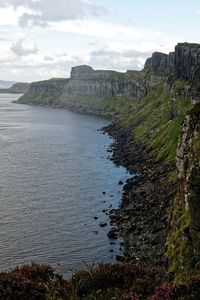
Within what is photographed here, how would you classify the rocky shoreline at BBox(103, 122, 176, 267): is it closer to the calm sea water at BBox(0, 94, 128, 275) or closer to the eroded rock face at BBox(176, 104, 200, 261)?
the calm sea water at BBox(0, 94, 128, 275)

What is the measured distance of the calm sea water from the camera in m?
69.1

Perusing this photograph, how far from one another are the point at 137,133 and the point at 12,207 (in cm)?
9479

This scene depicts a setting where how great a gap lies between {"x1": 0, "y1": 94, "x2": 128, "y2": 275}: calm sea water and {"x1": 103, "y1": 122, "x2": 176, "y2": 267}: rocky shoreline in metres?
2.86

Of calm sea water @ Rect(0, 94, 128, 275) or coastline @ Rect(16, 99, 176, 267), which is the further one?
calm sea water @ Rect(0, 94, 128, 275)

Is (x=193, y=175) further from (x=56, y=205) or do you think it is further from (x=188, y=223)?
(x=56, y=205)

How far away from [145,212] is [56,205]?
18.5m

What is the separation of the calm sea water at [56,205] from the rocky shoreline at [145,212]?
2862 millimetres

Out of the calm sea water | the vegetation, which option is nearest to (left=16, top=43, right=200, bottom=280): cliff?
the calm sea water

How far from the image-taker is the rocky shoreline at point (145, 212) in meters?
68.4

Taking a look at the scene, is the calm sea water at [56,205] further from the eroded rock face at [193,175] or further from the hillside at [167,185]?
the eroded rock face at [193,175]

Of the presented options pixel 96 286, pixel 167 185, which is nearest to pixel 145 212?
pixel 167 185

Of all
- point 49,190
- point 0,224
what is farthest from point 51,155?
point 0,224

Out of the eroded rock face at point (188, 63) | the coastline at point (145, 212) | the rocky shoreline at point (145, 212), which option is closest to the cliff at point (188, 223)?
the rocky shoreline at point (145, 212)

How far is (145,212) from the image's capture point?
8731 cm
